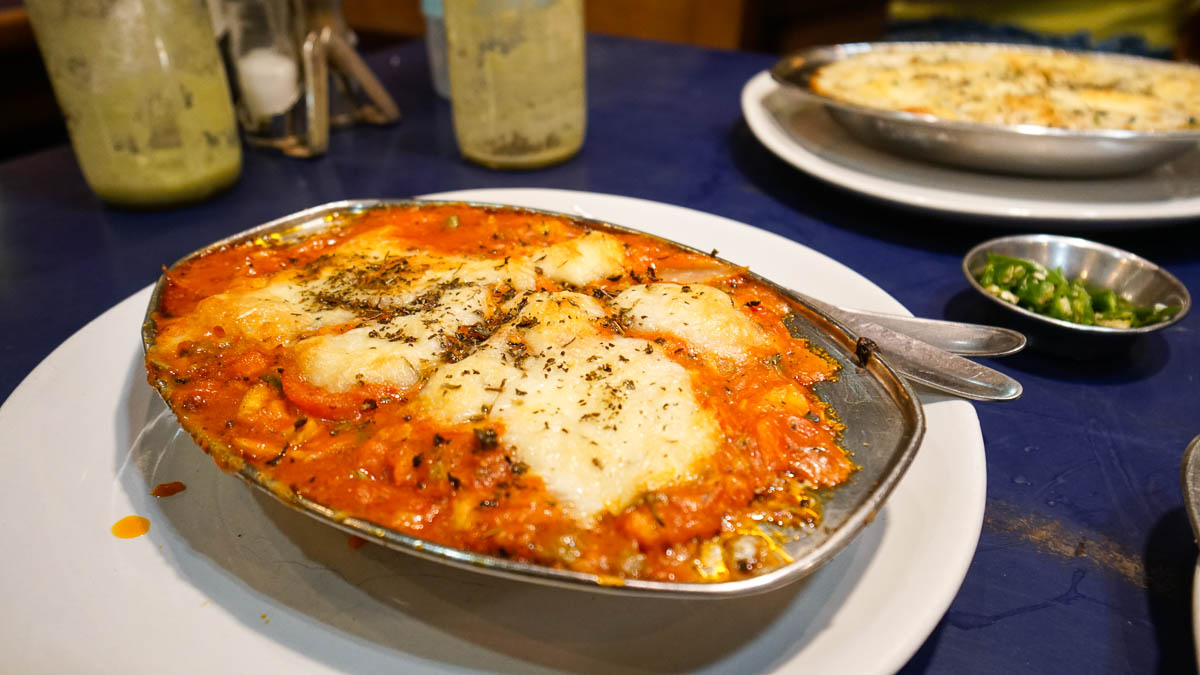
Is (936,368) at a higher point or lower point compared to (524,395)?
lower

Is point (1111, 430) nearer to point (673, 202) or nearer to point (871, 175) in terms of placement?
point (871, 175)

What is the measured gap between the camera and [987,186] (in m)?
2.30

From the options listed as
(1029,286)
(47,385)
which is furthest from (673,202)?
(47,385)

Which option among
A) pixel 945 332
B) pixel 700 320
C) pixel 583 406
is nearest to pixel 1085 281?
pixel 945 332

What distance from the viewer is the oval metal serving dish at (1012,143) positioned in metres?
2.10

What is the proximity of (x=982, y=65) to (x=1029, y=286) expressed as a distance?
1.51 metres

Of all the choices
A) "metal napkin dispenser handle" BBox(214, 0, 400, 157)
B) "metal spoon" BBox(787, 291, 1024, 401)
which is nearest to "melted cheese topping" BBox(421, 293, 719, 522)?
"metal spoon" BBox(787, 291, 1024, 401)

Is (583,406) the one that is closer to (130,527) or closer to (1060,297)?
(130,527)

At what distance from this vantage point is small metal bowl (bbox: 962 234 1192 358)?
1.62 m

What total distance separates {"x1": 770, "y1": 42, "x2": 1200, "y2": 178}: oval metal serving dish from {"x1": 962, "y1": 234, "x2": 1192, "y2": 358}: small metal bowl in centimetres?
37

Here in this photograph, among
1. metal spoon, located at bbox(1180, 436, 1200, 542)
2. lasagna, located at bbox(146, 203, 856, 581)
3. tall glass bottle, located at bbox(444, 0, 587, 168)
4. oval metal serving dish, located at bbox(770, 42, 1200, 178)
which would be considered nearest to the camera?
lasagna, located at bbox(146, 203, 856, 581)

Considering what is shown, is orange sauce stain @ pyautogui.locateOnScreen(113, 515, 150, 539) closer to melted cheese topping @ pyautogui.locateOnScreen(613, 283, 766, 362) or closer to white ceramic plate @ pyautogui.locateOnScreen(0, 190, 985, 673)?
white ceramic plate @ pyautogui.locateOnScreen(0, 190, 985, 673)

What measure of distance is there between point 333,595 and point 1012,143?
2.12m

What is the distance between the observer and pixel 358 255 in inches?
61.3
